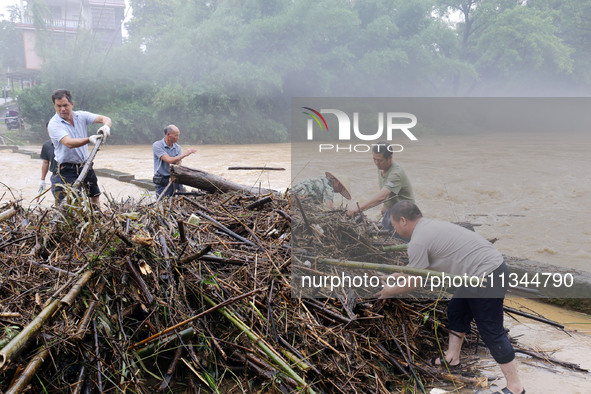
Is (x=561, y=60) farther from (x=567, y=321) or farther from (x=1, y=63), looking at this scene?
(x=1, y=63)

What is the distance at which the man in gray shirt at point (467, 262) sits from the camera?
3.35 metres

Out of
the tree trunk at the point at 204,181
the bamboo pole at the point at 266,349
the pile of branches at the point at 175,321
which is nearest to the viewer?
the pile of branches at the point at 175,321

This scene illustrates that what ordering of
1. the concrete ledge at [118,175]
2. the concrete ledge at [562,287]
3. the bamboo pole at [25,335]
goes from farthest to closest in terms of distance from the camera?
the concrete ledge at [118,175]
the concrete ledge at [562,287]
the bamboo pole at [25,335]

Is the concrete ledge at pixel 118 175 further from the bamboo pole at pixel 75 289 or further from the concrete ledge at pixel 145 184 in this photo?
the bamboo pole at pixel 75 289

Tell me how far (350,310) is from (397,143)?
1.19 metres

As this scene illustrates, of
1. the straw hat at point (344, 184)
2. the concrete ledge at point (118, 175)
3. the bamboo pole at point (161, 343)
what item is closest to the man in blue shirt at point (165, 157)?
the straw hat at point (344, 184)

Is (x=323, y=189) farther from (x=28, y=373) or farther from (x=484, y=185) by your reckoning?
(x=484, y=185)

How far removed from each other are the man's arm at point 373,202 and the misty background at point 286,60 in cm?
2523

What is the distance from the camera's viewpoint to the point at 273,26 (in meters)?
35.0

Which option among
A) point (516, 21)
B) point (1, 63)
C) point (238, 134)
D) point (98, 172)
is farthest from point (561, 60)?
point (1, 63)

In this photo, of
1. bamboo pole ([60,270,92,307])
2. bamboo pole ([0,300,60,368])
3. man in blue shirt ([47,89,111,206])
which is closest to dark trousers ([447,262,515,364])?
bamboo pole ([60,270,92,307])

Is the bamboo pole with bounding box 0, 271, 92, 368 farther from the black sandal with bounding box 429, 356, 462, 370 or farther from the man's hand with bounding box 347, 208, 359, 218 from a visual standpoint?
the black sandal with bounding box 429, 356, 462, 370

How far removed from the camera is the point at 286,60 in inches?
1361

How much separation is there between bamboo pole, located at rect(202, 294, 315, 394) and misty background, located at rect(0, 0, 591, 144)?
26.0 meters
